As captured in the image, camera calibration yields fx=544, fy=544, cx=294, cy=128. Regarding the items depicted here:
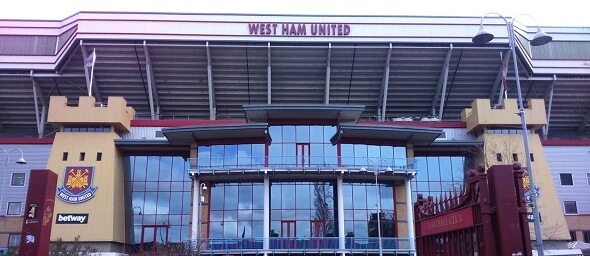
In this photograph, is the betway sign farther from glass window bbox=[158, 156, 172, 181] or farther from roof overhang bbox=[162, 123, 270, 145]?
roof overhang bbox=[162, 123, 270, 145]

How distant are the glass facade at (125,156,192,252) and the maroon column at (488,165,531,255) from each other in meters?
35.7

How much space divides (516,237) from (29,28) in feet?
180

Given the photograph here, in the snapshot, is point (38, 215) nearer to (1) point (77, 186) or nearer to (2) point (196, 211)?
(2) point (196, 211)

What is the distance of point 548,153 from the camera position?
48.8 meters

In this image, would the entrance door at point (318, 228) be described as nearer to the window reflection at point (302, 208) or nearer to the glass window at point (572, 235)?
the window reflection at point (302, 208)

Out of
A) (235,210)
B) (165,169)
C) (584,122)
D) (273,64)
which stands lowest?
(235,210)

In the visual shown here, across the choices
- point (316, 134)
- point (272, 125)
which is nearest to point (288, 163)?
point (316, 134)

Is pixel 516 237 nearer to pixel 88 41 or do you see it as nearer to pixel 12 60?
pixel 88 41

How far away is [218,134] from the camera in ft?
136

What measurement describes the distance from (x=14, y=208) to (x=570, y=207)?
47.6 m

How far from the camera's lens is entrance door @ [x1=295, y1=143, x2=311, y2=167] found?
4072cm

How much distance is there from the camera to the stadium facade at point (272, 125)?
40.7 meters

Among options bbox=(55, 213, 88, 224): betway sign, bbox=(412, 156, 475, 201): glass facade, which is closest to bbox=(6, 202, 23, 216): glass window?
bbox=(55, 213, 88, 224): betway sign

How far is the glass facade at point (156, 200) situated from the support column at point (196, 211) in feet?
10.1
